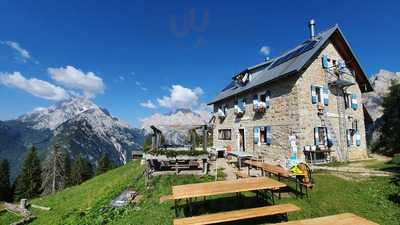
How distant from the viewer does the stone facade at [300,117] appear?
54.3 ft

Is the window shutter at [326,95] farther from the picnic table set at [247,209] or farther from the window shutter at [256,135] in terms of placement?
the picnic table set at [247,209]

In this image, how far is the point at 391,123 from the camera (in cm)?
2627

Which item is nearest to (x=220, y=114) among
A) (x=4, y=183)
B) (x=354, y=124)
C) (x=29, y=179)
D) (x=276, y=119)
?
(x=276, y=119)

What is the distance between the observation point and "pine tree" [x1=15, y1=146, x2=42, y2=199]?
47219 mm

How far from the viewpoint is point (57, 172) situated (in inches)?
1571

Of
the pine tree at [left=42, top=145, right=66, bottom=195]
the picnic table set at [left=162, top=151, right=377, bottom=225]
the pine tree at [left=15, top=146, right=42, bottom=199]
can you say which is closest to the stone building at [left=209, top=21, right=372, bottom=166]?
the picnic table set at [left=162, top=151, right=377, bottom=225]

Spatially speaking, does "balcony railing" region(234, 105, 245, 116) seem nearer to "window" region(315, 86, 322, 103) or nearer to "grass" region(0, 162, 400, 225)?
"window" region(315, 86, 322, 103)

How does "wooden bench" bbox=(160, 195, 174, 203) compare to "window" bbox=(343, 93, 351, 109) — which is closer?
"wooden bench" bbox=(160, 195, 174, 203)

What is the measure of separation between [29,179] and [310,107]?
53282 millimetres

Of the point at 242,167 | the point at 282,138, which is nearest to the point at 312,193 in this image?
the point at 242,167

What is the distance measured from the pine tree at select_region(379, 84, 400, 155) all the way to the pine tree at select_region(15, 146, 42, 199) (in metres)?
55.8

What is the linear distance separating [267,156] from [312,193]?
944 cm

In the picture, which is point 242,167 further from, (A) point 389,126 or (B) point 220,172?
(A) point 389,126

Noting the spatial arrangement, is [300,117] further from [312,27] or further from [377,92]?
[377,92]
